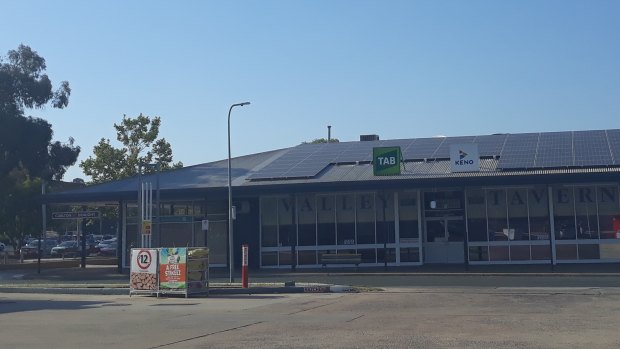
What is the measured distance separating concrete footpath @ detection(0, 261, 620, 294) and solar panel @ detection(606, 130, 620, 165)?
4915 mm

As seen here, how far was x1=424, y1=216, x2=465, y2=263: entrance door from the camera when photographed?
4109cm

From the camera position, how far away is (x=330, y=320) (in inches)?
712

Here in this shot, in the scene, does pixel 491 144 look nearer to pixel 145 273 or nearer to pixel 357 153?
pixel 357 153

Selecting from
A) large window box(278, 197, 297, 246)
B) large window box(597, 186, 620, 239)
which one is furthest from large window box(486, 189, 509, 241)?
large window box(278, 197, 297, 246)

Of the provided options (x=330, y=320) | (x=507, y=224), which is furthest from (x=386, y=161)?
(x=330, y=320)

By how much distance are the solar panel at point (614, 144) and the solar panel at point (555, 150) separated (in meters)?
1.82

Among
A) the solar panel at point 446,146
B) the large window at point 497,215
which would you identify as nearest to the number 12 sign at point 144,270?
the large window at point 497,215

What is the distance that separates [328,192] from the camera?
40.6 m

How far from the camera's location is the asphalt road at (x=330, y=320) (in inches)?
568

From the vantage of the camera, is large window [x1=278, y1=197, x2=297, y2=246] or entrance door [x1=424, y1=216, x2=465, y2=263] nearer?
entrance door [x1=424, y1=216, x2=465, y2=263]

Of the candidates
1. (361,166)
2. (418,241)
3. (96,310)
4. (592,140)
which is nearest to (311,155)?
(361,166)

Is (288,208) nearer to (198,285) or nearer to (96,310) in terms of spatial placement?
(198,285)

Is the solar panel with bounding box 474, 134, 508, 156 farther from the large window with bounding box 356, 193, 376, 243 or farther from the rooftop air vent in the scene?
the rooftop air vent

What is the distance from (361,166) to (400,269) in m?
6.44
